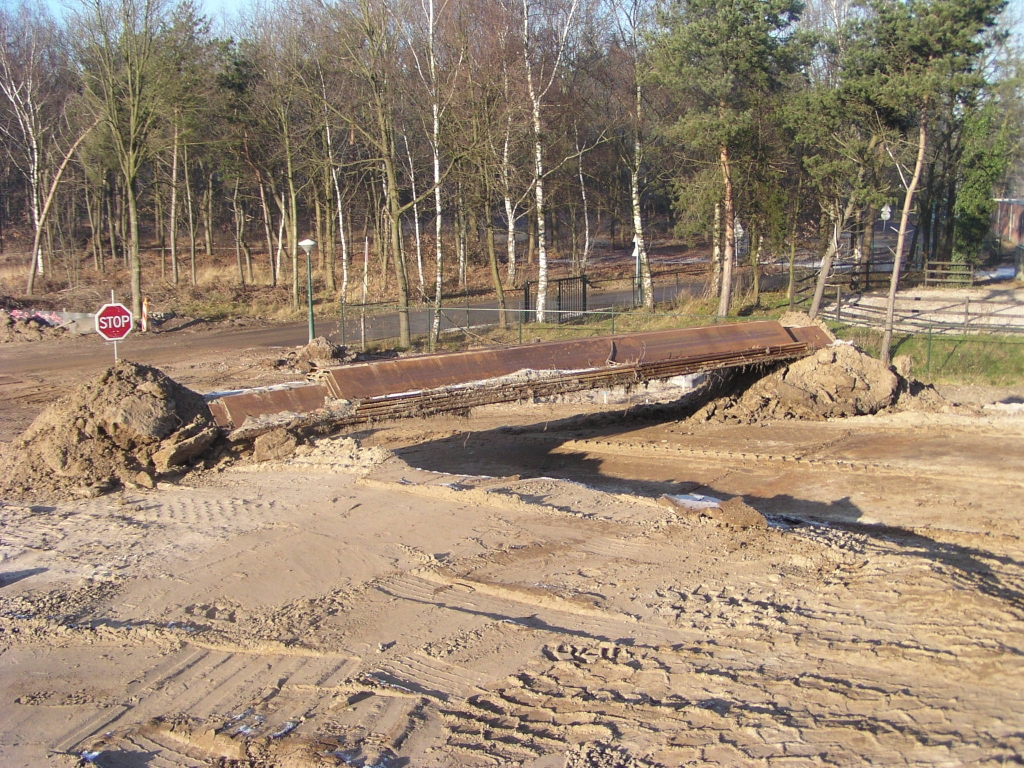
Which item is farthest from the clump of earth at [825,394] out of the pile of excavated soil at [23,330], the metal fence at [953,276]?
the pile of excavated soil at [23,330]

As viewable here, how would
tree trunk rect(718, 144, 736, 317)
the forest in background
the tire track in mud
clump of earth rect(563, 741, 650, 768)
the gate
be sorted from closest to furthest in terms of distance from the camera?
clump of earth rect(563, 741, 650, 768), the tire track in mud, the forest in background, tree trunk rect(718, 144, 736, 317), the gate

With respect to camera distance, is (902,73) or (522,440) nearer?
(522,440)

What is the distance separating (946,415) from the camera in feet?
48.3

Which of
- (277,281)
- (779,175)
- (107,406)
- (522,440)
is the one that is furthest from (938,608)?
(277,281)

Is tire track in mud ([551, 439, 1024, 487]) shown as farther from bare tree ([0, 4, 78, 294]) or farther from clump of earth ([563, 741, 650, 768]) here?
bare tree ([0, 4, 78, 294])

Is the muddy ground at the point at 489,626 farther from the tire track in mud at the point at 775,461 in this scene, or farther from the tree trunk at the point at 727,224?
the tree trunk at the point at 727,224

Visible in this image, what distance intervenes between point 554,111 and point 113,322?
16752mm

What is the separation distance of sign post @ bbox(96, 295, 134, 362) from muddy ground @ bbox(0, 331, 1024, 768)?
460 cm

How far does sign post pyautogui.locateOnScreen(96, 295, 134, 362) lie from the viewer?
13.4 meters

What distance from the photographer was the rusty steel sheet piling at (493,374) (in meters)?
10.8

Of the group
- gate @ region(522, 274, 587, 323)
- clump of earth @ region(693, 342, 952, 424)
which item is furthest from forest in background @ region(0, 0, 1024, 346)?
clump of earth @ region(693, 342, 952, 424)

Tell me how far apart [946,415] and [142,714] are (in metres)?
13.6

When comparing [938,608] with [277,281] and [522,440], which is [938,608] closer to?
[522,440]

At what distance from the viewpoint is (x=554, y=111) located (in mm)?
26625
